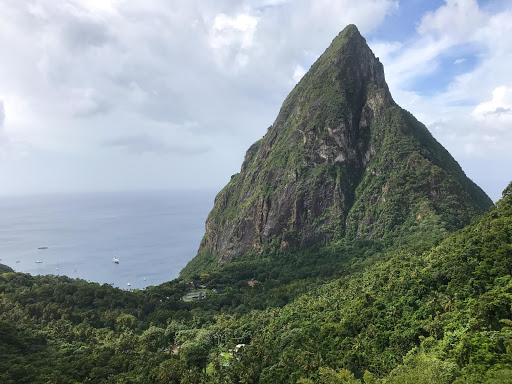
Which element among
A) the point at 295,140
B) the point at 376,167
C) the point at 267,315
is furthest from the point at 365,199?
the point at 267,315

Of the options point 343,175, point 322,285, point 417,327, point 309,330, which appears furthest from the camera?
point 343,175

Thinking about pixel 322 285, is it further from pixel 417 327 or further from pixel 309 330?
pixel 417 327

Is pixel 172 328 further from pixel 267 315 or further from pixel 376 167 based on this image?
pixel 376 167

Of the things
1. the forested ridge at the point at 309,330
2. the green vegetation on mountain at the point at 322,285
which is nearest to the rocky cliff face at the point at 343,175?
the green vegetation on mountain at the point at 322,285

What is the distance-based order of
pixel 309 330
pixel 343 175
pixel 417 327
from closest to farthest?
pixel 417 327 → pixel 309 330 → pixel 343 175

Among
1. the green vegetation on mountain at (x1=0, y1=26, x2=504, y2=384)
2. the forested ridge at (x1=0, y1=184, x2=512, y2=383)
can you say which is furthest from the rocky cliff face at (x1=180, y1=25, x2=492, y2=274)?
the forested ridge at (x1=0, y1=184, x2=512, y2=383)

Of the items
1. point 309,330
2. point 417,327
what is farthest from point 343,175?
point 417,327

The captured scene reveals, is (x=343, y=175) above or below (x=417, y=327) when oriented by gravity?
above

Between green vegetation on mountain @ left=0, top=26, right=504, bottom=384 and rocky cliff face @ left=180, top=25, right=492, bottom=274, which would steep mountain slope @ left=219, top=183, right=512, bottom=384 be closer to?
green vegetation on mountain @ left=0, top=26, right=504, bottom=384
